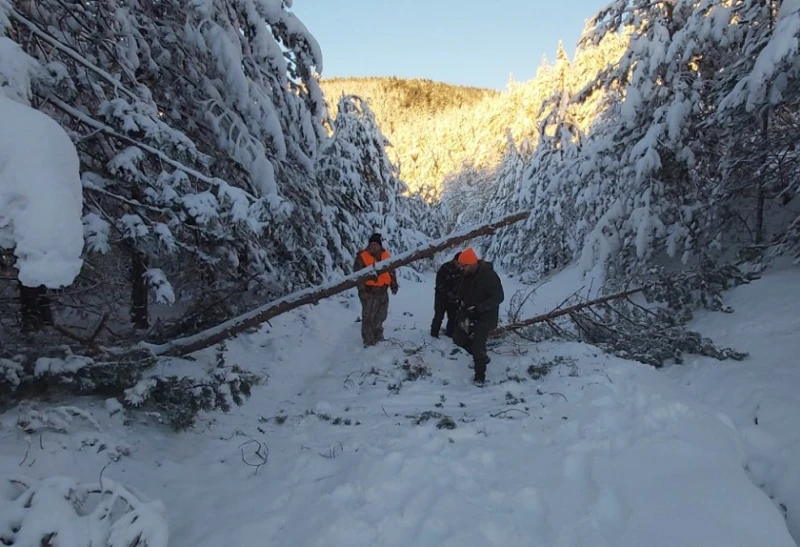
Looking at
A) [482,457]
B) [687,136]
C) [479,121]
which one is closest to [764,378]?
[482,457]

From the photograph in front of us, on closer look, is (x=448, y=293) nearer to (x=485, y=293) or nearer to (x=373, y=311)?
(x=373, y=311)

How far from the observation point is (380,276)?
7613mm

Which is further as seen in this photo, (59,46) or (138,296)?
(138,296)

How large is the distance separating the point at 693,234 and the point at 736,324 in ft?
7.85

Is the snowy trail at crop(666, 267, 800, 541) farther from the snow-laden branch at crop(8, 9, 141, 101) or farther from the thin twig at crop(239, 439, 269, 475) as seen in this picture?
the snow-laden branch at crop(8, 9, 141, 101)

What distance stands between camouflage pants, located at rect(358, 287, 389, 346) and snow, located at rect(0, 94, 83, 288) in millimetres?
5912

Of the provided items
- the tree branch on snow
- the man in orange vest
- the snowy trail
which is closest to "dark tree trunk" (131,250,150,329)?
the man in orange vest

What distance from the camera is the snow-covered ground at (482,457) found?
3098mm

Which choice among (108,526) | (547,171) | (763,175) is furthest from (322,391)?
(547,171)

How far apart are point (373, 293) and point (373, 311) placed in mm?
340

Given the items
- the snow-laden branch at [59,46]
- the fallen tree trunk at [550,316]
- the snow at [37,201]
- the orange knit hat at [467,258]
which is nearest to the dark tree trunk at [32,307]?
the snow-laden branch at [59,46]

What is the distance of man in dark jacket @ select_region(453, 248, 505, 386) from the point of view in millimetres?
6555

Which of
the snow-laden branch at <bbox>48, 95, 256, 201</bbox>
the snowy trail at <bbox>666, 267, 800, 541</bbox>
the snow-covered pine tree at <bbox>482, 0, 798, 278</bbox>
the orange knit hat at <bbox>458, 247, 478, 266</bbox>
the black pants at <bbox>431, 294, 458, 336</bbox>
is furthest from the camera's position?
the black pants at <bbox>431, 294, 458, 336</bbox>

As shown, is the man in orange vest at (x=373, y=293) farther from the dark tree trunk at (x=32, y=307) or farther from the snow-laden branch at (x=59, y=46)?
the dark tree trunk at (x=32, y=307)
